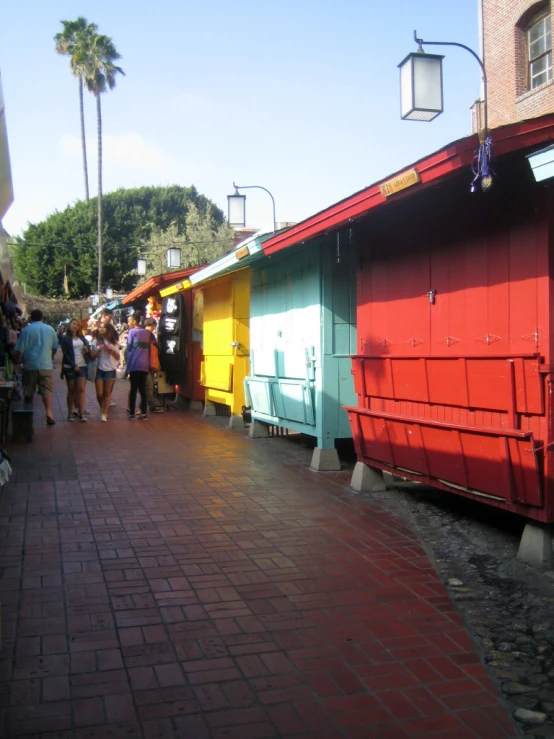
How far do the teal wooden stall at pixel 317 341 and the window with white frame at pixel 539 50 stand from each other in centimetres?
1329

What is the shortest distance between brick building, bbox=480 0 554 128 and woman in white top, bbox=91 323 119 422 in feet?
39.9

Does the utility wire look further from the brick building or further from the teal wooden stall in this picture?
the teal wooden stall

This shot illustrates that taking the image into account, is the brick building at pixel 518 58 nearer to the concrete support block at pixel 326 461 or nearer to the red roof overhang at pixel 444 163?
the concrete support block at pixel 326 461

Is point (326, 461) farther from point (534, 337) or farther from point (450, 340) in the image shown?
point (534, 337)

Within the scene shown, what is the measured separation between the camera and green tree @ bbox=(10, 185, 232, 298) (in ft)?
164

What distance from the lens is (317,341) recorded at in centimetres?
888

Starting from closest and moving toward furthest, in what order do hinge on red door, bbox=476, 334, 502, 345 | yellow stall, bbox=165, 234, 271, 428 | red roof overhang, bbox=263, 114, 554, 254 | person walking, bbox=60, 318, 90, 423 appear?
1. red roof overhang, bbox=263, 114, 554, 254
2. hinge on red door, bbox=476, 334, 502, 345
3. yellow stall, bbox=165, 234, 271, 428
4. person walking, bbox=60, 318, 90, 423

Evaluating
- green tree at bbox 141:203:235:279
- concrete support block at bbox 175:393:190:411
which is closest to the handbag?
concrete support block at bbox 175:393:190:411

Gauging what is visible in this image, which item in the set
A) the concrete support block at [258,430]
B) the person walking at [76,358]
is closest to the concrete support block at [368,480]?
the concrete support block at [258,430]

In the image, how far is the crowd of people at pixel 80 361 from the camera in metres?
12.4

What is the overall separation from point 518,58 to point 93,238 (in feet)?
116

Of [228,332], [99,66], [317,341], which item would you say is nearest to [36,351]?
[228,332]

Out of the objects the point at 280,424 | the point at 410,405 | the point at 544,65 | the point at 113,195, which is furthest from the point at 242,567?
the point at 113,195

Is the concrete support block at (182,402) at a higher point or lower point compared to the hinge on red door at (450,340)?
lower
